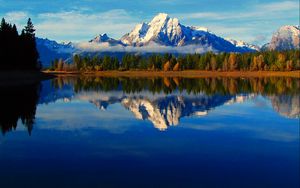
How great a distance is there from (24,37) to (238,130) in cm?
11830

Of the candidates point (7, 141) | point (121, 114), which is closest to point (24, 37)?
point (121, 114)

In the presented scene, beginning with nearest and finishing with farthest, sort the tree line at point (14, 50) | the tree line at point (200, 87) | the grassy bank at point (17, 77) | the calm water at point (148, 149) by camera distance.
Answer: the calm water at point (148, 149) → the tree line at point (200, 87) → the grassy bank at point (17, 77) → the tree line at point (14, 50)

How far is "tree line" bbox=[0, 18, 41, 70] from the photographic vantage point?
11794cm

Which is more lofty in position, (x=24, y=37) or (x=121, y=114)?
(x=24, y=37)

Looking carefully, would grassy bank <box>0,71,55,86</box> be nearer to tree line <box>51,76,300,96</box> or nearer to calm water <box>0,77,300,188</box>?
tree line <box>51,76,300,96</box>

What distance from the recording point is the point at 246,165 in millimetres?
24969

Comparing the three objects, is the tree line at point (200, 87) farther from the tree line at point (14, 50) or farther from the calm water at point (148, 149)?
the calm water at point (148, 149)

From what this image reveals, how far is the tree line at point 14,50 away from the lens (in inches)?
4643

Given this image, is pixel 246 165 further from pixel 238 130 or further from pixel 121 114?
pixel 121 114

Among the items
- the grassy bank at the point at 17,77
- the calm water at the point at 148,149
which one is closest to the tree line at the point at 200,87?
the grassy bank at the point at 17,77

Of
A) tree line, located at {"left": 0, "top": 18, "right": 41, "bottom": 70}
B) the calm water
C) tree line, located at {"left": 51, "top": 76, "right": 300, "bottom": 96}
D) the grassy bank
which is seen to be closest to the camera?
the calm water

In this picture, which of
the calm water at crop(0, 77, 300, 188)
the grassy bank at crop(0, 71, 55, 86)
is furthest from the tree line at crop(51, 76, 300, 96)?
the calm water at crop(0, 77, 300, 188)

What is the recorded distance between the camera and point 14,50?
12344 centimetres

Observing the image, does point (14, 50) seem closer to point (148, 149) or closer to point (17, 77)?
point (17, 77)
